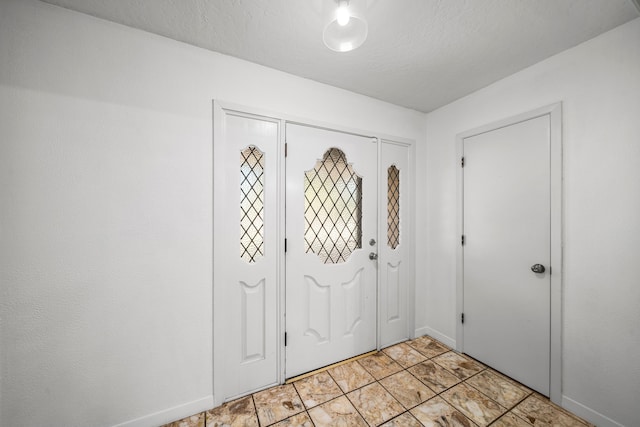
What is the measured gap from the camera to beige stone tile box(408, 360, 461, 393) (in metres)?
1.75

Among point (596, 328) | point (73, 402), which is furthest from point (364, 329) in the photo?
point (73, 402)

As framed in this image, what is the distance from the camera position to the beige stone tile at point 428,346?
2170mm

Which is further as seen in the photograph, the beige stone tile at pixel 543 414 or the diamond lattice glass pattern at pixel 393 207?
the diamond lattice glass pattern at pixel 393 207

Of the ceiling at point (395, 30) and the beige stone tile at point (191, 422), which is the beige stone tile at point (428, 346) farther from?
the ceiling at point (395, 30)

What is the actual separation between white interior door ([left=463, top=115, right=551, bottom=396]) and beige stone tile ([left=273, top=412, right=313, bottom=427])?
1.56 meters

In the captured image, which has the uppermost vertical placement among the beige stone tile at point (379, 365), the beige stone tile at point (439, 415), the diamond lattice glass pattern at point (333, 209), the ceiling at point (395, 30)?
the ceiling at point (395, 30)

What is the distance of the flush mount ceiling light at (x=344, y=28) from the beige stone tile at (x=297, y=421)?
6.68 ft

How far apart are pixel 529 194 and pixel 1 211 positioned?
310 cm

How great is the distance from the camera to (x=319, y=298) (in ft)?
6.39

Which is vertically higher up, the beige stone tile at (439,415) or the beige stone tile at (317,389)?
the beige stone tile at (439,415)

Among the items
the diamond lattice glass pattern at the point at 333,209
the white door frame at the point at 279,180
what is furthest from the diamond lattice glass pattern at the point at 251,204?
the diamond lattice glass pattern at the point at 333,209

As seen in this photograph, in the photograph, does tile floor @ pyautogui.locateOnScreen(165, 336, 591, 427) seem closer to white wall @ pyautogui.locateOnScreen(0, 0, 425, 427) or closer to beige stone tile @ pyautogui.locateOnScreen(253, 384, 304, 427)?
beige stone tile @ pyautogui.locateOnScreen(253, 384, 304, 427)

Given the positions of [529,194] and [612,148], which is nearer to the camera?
[612,148]

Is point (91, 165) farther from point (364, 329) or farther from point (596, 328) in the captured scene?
point (596, 328)
